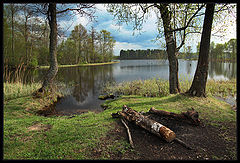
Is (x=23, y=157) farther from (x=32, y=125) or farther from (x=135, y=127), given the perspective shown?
(x=135, y=127)

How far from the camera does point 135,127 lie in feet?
10.1

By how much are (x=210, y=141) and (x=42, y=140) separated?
3409mm

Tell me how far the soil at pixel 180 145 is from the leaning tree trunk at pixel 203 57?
251 centimetres

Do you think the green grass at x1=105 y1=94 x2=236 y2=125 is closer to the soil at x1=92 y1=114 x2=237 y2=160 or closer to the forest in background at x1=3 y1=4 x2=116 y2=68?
the soil at x1=92 y1=114 x2=237 y2=160

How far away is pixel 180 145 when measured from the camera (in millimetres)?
2465

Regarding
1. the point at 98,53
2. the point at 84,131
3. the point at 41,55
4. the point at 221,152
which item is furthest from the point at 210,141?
the point at 98,53

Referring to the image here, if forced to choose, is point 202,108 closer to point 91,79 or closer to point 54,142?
point 54,142

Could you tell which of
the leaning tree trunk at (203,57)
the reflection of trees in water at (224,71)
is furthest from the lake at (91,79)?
the leaning tree trunk at (203,57)

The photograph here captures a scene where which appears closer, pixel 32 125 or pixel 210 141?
pixel 210 141

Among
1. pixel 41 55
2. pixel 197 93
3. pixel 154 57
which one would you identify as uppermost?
pixel 41 55

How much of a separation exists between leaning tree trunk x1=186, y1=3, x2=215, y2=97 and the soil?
2513 millimetres

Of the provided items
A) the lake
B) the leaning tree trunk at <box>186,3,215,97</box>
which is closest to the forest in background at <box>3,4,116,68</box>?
the lake

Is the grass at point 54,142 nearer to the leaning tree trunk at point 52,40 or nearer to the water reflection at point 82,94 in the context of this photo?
the water reflection at point 82,94

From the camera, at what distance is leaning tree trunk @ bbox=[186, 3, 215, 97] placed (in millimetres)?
4973
